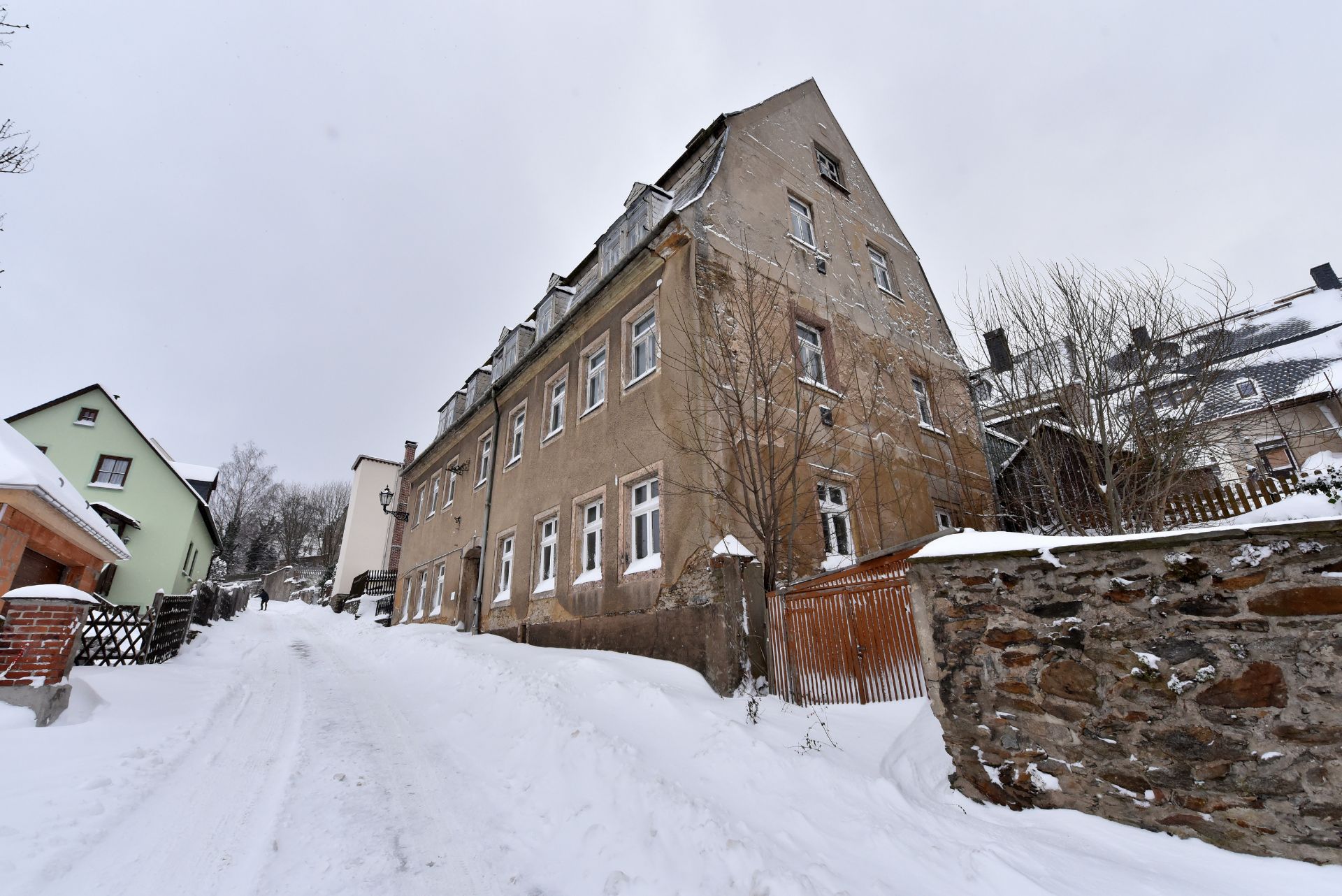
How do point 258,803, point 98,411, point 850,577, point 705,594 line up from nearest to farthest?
point 258,803 → point 850,577 → point 705,594 → point 98,411

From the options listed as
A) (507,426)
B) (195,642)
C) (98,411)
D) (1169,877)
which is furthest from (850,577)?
(98,411)

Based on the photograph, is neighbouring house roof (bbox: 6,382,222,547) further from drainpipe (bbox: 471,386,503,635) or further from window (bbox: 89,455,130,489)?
drainpipe (bbox: 471,386,503,635)

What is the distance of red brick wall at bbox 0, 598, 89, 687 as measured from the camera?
16.0 ft

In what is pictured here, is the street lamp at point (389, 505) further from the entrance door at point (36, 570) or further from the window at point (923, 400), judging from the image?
the window at point (923, 400)

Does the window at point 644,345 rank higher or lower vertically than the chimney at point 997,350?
higher

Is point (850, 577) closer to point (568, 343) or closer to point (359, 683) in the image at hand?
point (359, 683)

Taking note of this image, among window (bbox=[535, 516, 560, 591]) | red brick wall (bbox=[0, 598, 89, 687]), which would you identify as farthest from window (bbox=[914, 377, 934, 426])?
red brick wall (bbox=[0, 598, 89, 687])

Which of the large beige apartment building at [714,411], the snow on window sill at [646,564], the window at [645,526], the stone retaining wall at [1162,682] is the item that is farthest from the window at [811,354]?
the stone retaining wall at [1162,682]

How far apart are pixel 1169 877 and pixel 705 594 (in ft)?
17.6

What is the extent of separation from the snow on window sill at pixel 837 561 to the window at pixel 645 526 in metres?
2.76

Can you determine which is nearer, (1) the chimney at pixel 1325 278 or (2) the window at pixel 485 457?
(2) the window at pixel 485 457

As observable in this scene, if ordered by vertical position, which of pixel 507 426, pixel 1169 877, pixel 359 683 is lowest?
pixel 1169 877

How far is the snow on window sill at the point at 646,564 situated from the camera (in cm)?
869

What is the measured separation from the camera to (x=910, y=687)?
202 inches
